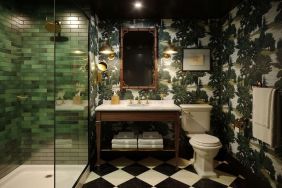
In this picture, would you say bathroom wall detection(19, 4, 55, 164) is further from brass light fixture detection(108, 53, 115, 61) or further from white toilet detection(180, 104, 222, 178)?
white toilet detection(180, 104, 222, 178)

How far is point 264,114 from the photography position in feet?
6.63

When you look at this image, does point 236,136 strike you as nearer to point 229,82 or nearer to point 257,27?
point 229,82

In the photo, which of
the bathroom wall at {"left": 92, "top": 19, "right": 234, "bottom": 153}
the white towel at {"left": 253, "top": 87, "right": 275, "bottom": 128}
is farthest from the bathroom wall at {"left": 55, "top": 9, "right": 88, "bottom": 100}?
the white towel at {"left": 253, "top": 87, "right": 275, "bottom": 128}

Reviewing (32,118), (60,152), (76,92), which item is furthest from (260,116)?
(32,118)

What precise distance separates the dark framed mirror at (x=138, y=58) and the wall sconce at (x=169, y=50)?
0.52 ft

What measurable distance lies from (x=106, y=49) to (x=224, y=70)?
1777mm

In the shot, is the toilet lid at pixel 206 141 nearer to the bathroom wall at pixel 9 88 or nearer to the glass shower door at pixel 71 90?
the glass shower door at pixel 71 90

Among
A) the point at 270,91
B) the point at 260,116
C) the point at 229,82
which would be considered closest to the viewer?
the point at 270,91

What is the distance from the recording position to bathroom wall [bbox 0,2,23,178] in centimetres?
239

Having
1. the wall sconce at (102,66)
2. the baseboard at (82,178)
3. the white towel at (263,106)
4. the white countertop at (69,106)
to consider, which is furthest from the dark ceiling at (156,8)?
the baseboard at (82,178)

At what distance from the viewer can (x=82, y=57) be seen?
2703 millimetres

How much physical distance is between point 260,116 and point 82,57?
2.12 meters

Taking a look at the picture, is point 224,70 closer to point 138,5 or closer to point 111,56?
point 138,5

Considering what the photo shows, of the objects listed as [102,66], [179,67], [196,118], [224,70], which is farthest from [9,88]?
[224,70]
